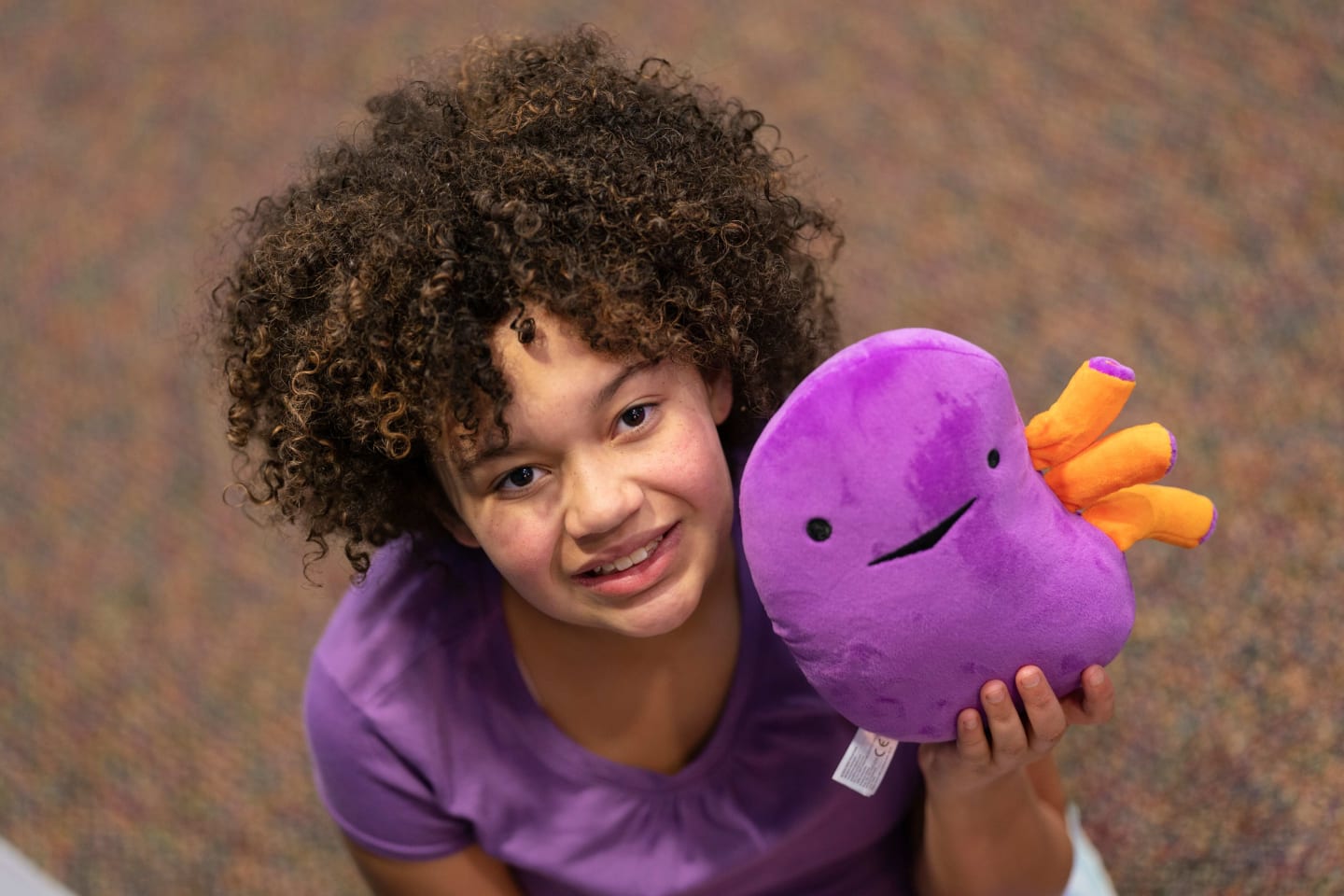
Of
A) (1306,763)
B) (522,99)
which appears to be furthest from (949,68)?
(522,99)

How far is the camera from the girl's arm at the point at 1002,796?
0.79 metres

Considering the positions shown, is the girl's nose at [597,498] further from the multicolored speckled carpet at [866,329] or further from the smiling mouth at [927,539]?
the multicolored speckled carpet at [866,329]

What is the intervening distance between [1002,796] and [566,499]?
374mm

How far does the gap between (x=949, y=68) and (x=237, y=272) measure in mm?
1455

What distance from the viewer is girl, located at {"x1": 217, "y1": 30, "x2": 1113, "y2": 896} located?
803 mm

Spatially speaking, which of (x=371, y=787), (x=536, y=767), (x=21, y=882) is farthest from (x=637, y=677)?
(x=21, y=882)

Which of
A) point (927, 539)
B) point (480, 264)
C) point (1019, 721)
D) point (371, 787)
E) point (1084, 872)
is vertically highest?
point (480, 264)

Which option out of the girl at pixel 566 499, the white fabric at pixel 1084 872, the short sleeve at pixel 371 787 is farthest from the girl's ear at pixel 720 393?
the white fabric at pixel 1084 872

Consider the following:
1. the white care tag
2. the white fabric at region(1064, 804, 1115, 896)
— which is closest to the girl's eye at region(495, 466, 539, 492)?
the white care tag

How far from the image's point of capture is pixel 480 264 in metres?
0.80

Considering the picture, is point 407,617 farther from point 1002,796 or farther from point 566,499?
point 1002,796

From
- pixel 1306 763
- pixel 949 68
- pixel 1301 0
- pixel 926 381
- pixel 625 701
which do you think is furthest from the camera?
pixel 949 68

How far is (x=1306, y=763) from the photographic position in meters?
1.28

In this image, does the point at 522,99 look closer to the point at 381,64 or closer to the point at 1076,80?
the point at 1076,80
